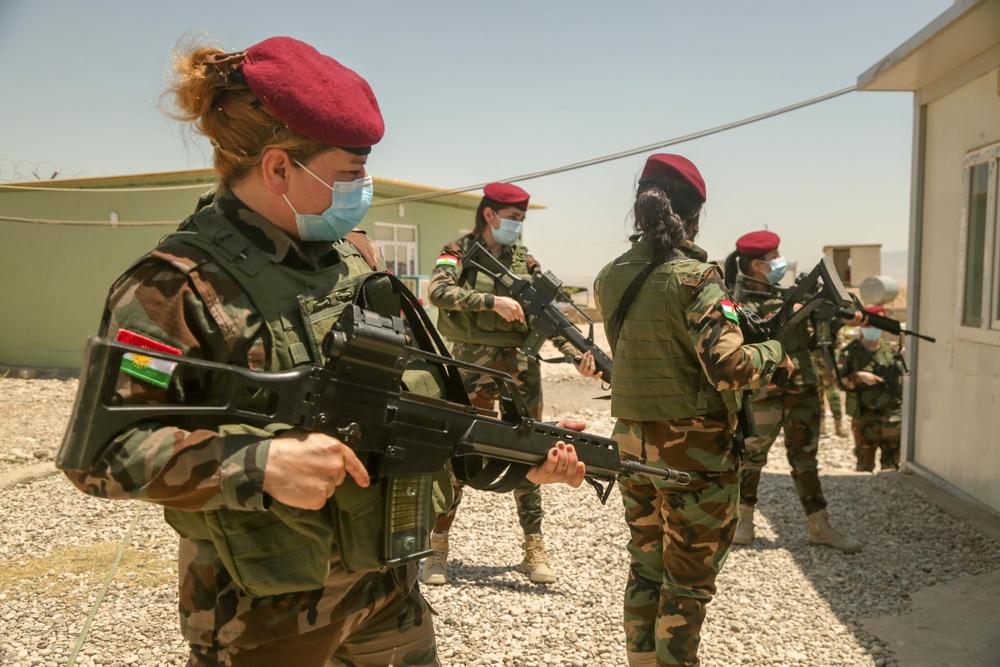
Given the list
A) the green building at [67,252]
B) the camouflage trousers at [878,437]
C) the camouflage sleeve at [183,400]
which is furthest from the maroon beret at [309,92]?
the green building at [67,252]

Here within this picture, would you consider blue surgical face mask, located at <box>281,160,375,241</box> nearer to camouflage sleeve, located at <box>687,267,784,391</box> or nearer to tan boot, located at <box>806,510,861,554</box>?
camouflage sleeve, located at <box>687,267,784,391</box>

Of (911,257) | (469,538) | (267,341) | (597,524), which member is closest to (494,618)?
(469,538)

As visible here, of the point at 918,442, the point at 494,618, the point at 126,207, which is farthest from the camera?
the point at 126,207

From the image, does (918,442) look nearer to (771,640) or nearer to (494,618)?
(771,640)

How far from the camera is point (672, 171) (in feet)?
9.36

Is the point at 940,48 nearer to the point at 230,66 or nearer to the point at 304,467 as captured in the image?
the point at 230,66

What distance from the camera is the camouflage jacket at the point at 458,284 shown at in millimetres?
4594

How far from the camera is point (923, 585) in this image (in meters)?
4.09

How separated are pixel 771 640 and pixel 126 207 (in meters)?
12.9

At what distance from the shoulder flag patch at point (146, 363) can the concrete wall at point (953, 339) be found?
4857 millimetres

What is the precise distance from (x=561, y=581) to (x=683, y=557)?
1.65 meters

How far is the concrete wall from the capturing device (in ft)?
15.5

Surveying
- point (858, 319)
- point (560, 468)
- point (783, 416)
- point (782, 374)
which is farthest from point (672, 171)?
point (783, 416)

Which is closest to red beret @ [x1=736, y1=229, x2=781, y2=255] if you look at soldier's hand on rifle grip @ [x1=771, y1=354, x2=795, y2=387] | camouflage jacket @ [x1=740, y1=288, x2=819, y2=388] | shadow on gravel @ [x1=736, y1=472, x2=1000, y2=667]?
camouflage jacket @ [x1=740, y1=288, x2=819, y2=388]
